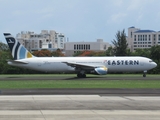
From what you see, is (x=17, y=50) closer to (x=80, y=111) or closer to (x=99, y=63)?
(x=99, y=63)

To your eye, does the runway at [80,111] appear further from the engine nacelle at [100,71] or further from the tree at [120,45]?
the tree at [120,45]

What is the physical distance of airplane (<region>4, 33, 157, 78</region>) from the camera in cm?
5075

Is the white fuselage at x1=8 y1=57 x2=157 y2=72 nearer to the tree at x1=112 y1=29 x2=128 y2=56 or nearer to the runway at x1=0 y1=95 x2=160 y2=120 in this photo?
the runway at x1=0 y1=95 x2=160 y2=120

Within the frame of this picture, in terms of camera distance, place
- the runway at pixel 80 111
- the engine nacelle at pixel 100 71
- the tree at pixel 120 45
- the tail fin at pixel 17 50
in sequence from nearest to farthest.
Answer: the runway at pixel 80 111 < the engine nacelle at pixel 100 71 < the tail fin at pixel 17 50 < the tree at pixel 120 45

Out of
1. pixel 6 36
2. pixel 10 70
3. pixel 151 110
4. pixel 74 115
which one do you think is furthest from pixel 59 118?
pixel 10 70

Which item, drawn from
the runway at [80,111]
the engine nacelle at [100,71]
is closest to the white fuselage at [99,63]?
the engine nacelle at [100,71]

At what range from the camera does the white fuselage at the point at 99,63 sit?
50812 mm

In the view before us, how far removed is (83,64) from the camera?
170ft

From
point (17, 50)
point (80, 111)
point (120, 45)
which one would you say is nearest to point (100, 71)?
point (17, 50)

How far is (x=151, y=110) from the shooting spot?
17.2 meters

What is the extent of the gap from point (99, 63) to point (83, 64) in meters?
2.26

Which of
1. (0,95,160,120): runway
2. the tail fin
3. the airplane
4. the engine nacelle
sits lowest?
(0,95,160,120): runway

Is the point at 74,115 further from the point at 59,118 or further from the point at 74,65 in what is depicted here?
the point at 74,65

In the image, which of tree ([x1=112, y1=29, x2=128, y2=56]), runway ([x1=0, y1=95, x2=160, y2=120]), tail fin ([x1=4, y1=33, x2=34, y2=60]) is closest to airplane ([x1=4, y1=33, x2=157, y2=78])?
tail fin ([x1=4, y1=33, x2=34, y2=60])
